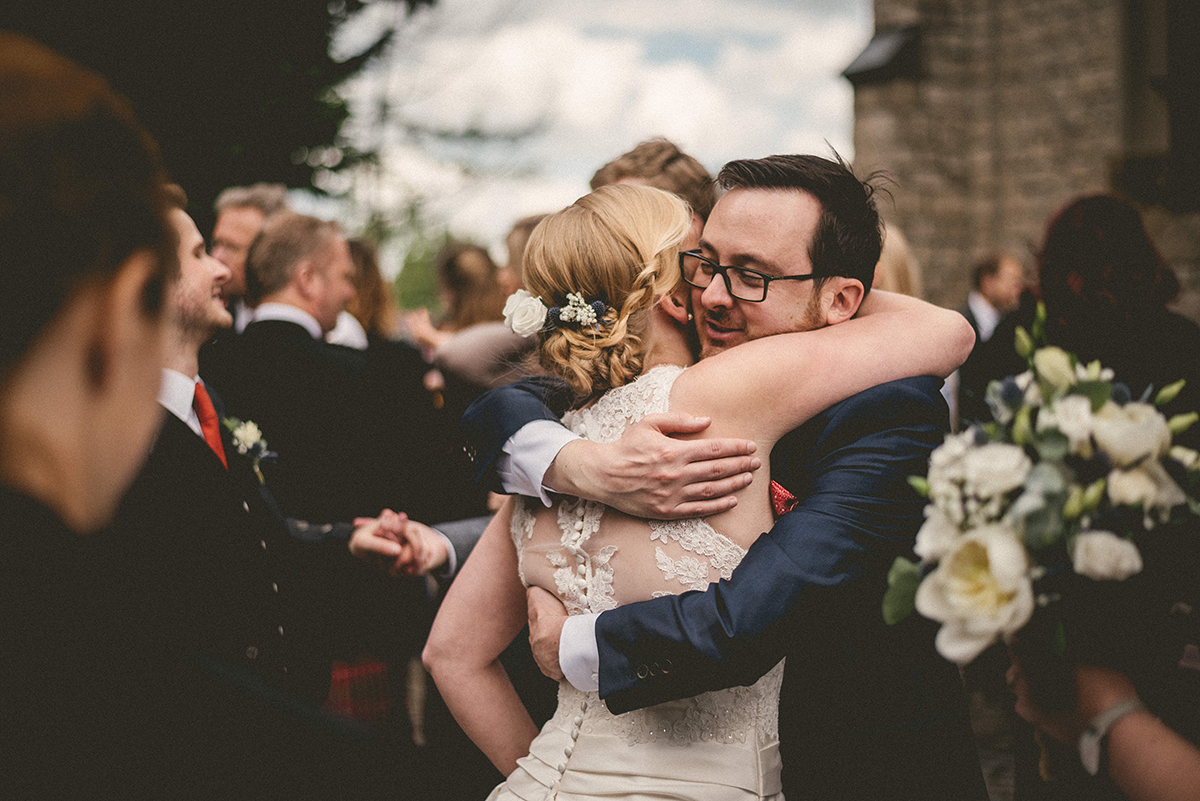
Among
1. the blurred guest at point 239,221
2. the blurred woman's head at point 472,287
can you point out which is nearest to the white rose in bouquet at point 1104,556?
the blurred woman's head at point 472,287

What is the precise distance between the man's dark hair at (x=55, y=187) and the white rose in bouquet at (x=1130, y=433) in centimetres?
136

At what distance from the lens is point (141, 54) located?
27.1 ft

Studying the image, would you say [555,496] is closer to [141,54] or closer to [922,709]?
[922,709]

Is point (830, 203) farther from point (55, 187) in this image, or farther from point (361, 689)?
point (361, 689)

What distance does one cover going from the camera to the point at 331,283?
175 inches

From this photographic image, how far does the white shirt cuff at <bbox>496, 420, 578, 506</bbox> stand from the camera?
6.81ft

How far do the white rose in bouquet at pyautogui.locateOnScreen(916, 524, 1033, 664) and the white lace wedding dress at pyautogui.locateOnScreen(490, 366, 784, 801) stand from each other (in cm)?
51

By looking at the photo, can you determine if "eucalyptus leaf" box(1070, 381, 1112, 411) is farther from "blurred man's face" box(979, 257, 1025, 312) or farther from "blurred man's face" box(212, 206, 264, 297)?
"blurred man's face" box(979, 257, 1025, 312)

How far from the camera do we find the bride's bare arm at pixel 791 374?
1912 mm

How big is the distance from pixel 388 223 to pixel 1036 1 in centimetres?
1256

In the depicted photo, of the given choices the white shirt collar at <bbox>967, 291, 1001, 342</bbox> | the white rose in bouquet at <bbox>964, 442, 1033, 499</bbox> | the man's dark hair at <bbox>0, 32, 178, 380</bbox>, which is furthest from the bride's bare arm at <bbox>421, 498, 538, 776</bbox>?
the white shirt collar at <bbox>967, 291, 1001, 342</bbox>

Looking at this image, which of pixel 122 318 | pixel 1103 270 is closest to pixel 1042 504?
pixel 122 318

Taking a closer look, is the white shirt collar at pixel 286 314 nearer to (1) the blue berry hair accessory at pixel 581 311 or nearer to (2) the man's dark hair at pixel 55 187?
(1) the blue berry hair accessory at pixel 581 311

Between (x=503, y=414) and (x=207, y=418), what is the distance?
3.98ft
